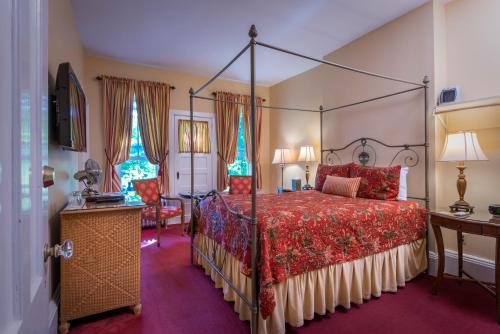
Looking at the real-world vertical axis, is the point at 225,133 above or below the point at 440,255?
above

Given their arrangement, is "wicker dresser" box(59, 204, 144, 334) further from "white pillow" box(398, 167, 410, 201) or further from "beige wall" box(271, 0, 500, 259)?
"beige wall" box(271, 0, 500, 259)

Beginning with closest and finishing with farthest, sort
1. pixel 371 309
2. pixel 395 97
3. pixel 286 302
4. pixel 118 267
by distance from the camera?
pixel 286 302 → pixel 118 267 → pixel 371 309 → pixel 395 97

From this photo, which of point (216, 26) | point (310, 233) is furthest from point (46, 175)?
point (216, 26)

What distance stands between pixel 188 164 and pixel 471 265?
4355 mm

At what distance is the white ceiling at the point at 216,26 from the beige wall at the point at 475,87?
50 cm

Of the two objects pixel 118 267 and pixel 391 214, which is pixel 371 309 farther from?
pixel 118 267

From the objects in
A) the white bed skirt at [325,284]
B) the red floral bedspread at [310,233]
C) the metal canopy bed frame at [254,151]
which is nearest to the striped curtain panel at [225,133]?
the metal canopy bed frame at [254,151]

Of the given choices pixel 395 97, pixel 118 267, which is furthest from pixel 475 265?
pixel 118 267

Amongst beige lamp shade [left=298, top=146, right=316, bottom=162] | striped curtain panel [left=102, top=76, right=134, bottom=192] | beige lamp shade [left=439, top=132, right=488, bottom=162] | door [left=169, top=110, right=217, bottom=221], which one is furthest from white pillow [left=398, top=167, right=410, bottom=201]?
striped curtain panel [left=102, top=76, right=134, bottom=192]

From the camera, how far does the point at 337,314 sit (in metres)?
2.10

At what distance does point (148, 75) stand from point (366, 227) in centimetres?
436

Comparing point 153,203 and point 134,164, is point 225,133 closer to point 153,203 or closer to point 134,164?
point 134,164

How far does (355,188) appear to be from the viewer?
305cm

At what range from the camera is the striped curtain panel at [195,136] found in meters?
5.08
